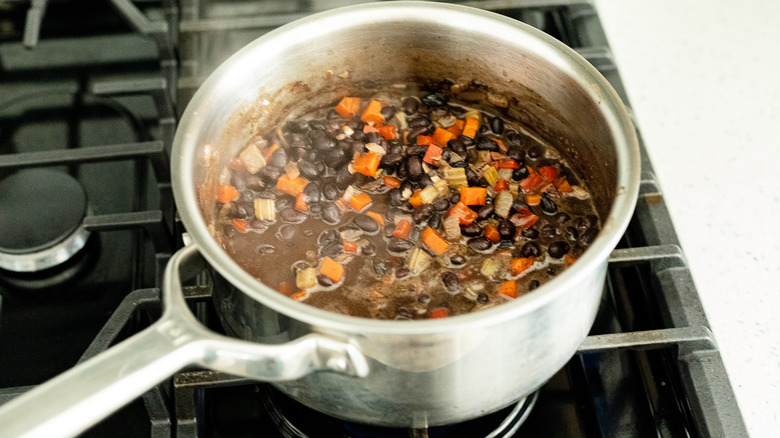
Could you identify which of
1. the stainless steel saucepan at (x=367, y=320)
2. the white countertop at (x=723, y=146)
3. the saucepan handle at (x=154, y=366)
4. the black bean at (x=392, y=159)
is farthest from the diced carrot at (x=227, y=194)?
the white countertop at (x=723, y=146)

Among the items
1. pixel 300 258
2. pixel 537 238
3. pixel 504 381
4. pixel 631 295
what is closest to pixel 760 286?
pixel 631 295

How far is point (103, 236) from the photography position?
3.59 ft

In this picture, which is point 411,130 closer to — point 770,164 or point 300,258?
point 300,258

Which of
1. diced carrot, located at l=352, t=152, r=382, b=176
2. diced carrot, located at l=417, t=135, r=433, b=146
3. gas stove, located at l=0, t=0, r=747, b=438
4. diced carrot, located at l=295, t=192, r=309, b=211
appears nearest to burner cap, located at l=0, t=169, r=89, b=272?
gas stove, located at l=0, t=0, r=747, b=438

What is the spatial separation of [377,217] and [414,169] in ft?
0.32

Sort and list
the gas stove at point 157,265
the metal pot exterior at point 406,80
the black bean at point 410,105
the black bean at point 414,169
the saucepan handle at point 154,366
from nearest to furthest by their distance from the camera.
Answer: the saucepan handle at point 154,366
the metal pot exterior at point 406,80
the gas stove at point 157,265
the black bean at point 414,169
the black bean at point 410,105

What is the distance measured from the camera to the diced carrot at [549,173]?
1078 millimetres

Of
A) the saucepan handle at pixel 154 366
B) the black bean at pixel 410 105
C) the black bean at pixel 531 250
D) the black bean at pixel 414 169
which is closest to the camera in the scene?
the saucepan handle at pixel 154 366

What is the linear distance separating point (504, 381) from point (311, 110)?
614 millimetres

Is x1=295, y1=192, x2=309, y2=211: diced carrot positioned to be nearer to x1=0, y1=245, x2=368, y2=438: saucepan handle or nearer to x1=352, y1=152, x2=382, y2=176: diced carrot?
x1=352, y1=152, x2=382, y2=176: diced carrot

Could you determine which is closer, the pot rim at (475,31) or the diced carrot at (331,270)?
the pot rim at (475,31)

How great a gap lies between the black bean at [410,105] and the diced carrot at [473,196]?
20cm

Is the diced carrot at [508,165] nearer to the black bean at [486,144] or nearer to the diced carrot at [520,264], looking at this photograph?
the black bean at [486,144]

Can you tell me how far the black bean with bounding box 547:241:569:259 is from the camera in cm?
96
